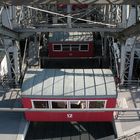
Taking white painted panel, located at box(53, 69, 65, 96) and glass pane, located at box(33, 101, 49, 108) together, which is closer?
white painted panel, located at box(53, 69, 65, 96)

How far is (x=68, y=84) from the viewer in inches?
996

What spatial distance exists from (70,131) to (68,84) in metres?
3.26

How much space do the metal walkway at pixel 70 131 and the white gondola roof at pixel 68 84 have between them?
8.79 ft

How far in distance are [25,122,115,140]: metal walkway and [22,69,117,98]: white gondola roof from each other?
268 cm

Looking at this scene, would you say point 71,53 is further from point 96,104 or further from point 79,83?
point 96,104

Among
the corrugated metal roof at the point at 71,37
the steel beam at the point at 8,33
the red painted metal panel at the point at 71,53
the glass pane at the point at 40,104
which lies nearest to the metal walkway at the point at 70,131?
the glass pane at the point at 40,104

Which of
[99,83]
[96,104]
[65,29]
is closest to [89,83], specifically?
[99,83]

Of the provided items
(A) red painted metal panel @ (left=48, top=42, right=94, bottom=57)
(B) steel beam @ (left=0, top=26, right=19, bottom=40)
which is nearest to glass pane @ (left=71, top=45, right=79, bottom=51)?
(A) red painted metal panel @ (left=48, top=42, right=94, bottom=57)

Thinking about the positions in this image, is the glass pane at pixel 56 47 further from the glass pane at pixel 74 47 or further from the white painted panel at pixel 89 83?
the white painted panel at pixel 89 83

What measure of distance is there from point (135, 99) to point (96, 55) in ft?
31.4

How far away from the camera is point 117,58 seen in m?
33.7

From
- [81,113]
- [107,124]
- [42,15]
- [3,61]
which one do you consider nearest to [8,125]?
[81,113]

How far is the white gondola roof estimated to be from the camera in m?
24.5

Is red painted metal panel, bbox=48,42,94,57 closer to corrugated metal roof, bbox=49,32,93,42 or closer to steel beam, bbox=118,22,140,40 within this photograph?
corrugated metal roof, bbox=49,32,93,42
